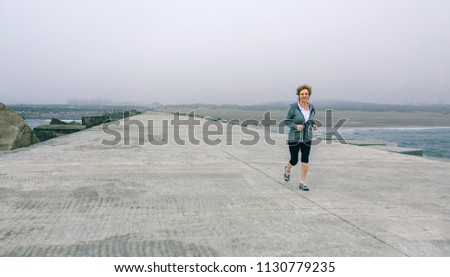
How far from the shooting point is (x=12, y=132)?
10.8m

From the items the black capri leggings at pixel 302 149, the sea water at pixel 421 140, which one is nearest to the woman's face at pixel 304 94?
the black capri leggings at pixel 302 149

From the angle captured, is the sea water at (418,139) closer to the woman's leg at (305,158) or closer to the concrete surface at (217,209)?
the concrete surface at (217,209)

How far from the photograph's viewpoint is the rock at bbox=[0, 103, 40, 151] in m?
10.4

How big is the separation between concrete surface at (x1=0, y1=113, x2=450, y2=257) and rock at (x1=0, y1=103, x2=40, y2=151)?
9.30ft

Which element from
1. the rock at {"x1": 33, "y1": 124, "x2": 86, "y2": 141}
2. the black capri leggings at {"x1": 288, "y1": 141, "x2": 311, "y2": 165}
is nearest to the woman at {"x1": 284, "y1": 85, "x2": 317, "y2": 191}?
the black capri leggings at {"x1": 288, "y1": 141, "x2": 311, "y2": 165}

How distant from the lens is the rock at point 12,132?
10.4 meters

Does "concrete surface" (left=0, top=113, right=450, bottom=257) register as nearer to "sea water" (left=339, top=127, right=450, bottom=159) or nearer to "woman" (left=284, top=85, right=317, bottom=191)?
"woman" (left=284, top=85, right=317, bottom=191)

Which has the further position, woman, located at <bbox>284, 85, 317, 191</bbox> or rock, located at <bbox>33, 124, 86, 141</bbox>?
rock, located at <bbox>33, 124, 86, 141</bbox>

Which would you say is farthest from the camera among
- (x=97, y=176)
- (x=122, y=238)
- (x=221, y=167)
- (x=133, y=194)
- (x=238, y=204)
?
(x=221, y=167)

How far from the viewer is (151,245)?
3.24 metres

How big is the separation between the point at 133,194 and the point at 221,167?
100 inches

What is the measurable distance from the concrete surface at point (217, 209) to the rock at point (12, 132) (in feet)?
9.30
